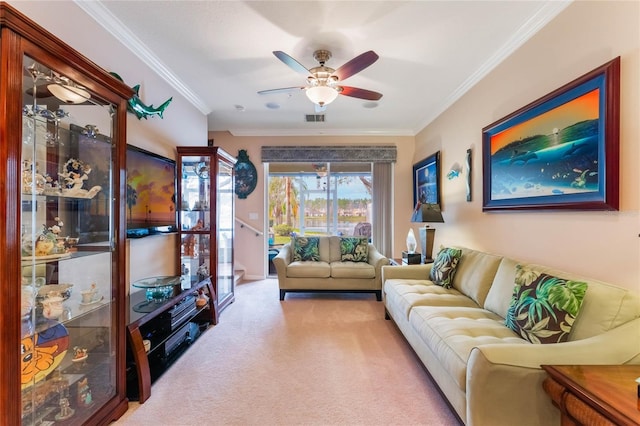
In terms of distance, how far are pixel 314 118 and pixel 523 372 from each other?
4.04 m

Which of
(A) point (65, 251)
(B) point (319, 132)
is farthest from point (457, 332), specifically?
(B) point (319, 132)

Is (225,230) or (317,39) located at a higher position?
(317,39)

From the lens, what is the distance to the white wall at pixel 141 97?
187cm

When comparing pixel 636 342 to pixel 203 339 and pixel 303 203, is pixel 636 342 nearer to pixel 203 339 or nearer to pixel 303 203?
pixel 203 339

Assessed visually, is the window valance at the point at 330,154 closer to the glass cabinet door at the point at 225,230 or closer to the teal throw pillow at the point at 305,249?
the glass cabinet door at the point at 225,230

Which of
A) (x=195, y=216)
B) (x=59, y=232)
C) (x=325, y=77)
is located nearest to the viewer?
(x=59, y=232)

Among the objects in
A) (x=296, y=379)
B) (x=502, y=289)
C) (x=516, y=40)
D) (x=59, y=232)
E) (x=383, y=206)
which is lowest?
(x=296, y=379)

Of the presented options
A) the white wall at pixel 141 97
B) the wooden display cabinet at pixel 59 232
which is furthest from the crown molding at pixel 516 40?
the white wall at pixel 141 97

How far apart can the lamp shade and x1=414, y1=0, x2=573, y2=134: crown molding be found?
1.37 m

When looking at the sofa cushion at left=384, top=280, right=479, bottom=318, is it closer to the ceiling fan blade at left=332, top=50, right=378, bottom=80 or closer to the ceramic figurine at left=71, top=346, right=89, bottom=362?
the ceiling fan blade at left=332, top=50, right=378, bottom=80

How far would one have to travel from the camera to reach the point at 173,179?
10.6 feet

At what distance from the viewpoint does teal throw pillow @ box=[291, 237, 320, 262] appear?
14.6ft

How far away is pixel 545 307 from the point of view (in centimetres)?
165

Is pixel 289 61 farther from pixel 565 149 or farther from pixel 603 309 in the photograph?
pixel 603 309
